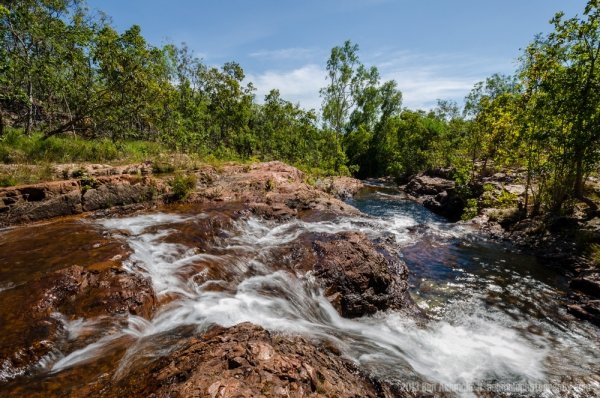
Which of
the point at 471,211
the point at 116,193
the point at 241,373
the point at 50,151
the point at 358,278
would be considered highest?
the point at 50,151

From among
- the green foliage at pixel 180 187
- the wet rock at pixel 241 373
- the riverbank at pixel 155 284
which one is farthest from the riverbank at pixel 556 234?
the green foliage at pixel 180 187

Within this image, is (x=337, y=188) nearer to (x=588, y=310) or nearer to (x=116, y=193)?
(x=116, y=193)

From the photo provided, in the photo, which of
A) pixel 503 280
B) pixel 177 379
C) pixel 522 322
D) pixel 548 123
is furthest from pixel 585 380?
pixel 548 123

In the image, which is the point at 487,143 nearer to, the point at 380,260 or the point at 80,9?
the point at 380,260

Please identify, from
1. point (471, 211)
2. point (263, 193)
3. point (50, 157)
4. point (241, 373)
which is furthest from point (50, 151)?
point (471, 211)

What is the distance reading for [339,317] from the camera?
→ 5777mm

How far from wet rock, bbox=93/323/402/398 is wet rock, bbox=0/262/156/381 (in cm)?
141

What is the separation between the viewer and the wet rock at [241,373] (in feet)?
7.72

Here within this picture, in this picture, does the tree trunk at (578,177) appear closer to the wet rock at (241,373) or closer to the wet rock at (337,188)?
the wet rock at (241,373)

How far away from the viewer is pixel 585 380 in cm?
463

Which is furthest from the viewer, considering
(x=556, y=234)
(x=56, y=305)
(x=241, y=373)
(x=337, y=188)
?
(x=337, y=188)

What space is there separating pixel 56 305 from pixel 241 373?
3615mm

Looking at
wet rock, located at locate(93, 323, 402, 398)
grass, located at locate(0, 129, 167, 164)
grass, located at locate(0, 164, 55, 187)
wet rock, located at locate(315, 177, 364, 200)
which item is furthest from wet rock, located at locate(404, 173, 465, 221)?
grass, located at locate(0, 164, 55, 187)

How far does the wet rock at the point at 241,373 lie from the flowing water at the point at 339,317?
2.44 ft
